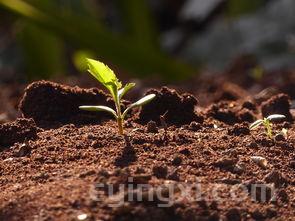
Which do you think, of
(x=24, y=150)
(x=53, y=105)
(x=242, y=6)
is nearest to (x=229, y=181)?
(x=24, y=150)

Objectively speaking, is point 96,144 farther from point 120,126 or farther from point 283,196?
point 283,196

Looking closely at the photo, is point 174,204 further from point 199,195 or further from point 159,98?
point 159,98

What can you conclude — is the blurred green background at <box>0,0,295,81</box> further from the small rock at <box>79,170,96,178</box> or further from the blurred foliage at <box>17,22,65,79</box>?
the small rock at <box>79,170,96,178</box>

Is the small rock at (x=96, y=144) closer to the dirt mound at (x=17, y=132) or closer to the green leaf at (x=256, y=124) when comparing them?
the dirt mound at (x=17, y=132)

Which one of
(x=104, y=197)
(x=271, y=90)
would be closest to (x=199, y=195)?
(x=104, y=197)

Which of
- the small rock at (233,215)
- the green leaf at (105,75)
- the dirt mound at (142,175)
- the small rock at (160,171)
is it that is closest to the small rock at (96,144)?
the dirt mound at (142,175)

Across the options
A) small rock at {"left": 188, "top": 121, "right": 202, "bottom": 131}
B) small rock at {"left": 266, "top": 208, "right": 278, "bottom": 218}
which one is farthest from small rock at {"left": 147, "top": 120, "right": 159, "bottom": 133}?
small rock at {"left": 266, "top": 208, "right": 278, "bottom": 218}
